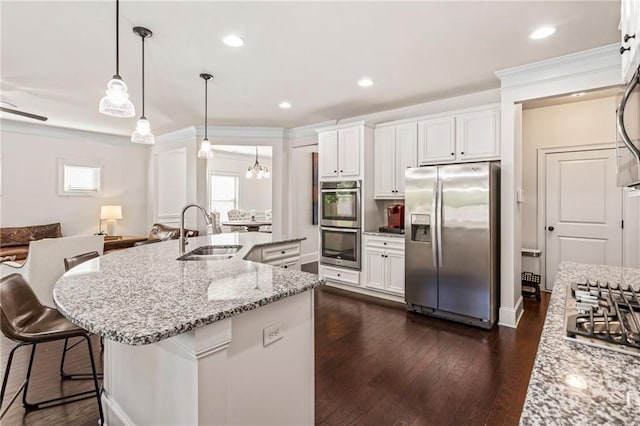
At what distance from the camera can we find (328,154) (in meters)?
4.78

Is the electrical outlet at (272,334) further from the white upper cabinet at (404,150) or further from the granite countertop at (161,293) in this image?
the white upper cabinet at (404,150)

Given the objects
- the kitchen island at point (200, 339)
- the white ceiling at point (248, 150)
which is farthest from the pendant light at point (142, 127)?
the white ceiling at point (248, 150)

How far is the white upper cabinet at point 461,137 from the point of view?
3.51 metres

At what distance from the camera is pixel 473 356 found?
2.66 meters

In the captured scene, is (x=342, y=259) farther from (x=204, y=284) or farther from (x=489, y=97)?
(x=204, y=284)

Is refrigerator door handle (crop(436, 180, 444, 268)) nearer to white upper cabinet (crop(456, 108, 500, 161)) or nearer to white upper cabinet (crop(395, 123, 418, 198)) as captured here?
white upper cabinet (crop(456, 108, 500, 161))

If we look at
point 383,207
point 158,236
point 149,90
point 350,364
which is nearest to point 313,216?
point 383,207

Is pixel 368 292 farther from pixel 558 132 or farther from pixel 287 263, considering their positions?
pixel 558 132

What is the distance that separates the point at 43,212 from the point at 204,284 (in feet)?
19.9

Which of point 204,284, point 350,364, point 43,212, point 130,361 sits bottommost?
point 350,364

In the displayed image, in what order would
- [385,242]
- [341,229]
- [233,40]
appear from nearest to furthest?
[233,40], [385,242], [341,229]

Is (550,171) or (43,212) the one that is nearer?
(550,171)

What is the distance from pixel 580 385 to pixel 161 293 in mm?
1461

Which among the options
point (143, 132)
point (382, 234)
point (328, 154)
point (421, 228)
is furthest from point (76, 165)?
point (421, 228)
